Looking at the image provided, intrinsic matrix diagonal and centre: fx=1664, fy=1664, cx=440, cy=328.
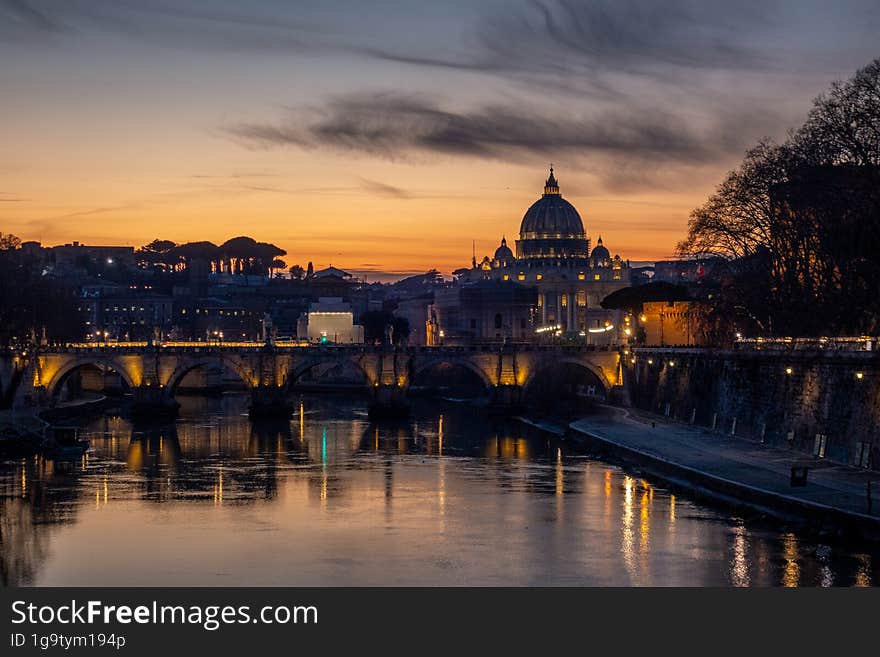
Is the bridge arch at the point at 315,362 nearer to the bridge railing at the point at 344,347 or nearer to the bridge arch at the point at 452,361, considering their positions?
the bridge railing at the point at 344,347

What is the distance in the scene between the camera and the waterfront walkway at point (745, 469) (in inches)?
1820

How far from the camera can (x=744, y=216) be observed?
81.6 metres

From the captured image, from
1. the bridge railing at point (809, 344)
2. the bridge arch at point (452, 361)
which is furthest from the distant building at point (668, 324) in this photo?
the bridge railing at point (809, 344)

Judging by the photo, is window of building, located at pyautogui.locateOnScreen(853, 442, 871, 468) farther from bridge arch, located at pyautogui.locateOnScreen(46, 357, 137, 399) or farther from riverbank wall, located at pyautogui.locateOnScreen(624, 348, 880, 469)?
bridge arch, located at pyautogui.locateOnScreen(46, 357, 137, 399)

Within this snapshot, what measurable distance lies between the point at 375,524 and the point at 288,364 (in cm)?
5616

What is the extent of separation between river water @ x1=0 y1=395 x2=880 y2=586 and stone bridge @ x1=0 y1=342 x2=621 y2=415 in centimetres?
2449

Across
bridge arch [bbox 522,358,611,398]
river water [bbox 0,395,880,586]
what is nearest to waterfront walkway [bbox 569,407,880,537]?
river water [bbox 0,395,880,586]

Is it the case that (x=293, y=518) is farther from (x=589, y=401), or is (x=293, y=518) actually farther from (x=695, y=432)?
(x=589, y=401)

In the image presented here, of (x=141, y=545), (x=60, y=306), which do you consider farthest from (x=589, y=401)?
(x=141, y=545)

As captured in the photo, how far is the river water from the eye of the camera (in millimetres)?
42562

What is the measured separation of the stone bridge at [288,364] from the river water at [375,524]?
2449 cm
